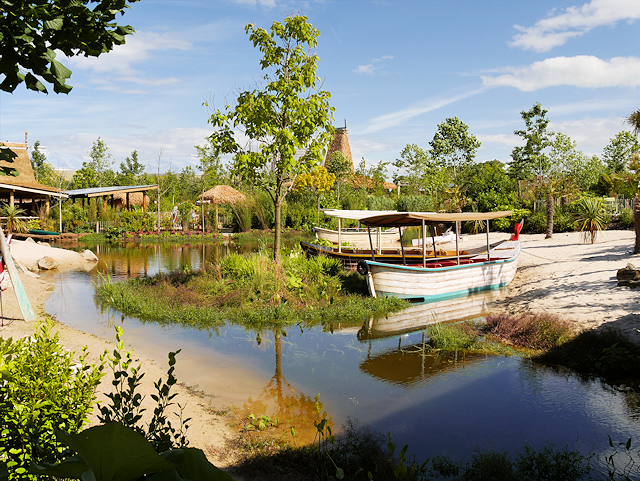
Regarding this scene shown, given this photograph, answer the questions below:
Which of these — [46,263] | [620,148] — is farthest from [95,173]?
[620,148]

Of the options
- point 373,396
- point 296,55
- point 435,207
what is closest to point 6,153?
point 373,396

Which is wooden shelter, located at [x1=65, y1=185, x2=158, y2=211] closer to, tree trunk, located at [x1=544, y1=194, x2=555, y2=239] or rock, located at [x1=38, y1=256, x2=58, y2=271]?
rock, located at [x1=38, y1=256, x2=58, y2=271]

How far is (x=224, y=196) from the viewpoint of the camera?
3644 centimetres

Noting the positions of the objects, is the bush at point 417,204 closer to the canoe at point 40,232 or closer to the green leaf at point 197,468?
the canoe at point 40,232

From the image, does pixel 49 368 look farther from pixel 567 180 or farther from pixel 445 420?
pixel 567 180

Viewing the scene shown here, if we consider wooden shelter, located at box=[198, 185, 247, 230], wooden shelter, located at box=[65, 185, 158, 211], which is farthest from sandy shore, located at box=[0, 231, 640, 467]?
wooden shelter, located at box=[198, 185, 247, 230]

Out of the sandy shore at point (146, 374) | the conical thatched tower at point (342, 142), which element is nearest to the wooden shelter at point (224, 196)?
the conical thatched tower at point (342, 142)

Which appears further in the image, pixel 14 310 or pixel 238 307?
pixel 238 307

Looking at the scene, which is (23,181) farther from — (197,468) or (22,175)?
(197,468)

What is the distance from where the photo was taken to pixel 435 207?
34.3 m

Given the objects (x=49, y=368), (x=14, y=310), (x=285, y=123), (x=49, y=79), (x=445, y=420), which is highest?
(x=285, y=123)

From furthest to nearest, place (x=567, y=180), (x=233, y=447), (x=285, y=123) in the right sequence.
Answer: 1. (x=567, y=180)
2. (x=285, y=123)
3. (x=233, y=447)

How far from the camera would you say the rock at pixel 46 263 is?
17.7m

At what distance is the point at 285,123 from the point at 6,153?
9.54 meters
